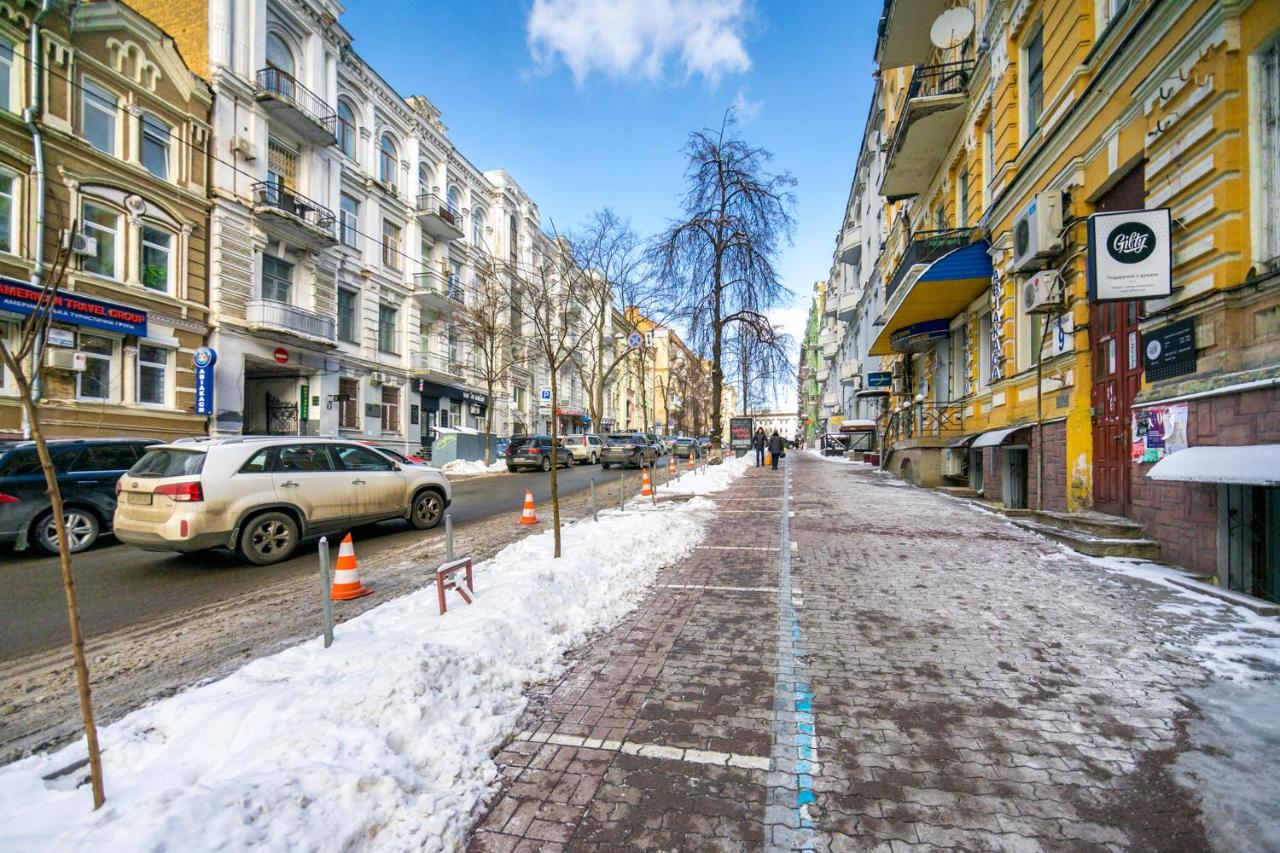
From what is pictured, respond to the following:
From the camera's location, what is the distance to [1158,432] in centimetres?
628

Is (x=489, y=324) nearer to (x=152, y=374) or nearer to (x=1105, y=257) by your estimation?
(x=152, y=374)

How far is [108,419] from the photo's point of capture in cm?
1557

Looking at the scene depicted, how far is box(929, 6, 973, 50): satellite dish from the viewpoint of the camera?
1403 cm

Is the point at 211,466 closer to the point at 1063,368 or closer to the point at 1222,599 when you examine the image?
the point at 1222,599

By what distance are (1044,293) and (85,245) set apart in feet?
70.7

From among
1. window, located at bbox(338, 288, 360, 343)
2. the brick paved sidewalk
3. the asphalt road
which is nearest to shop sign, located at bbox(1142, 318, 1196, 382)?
the brick paved sidewalk

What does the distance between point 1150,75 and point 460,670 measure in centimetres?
995

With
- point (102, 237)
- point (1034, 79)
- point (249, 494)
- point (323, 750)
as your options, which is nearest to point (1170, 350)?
point (1034, 79)

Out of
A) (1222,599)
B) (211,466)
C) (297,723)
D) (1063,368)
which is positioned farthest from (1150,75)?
(211,466)

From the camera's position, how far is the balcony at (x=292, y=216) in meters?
19.8

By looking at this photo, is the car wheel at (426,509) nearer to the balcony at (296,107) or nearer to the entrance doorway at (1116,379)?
the entrance doorway at (1116,379)

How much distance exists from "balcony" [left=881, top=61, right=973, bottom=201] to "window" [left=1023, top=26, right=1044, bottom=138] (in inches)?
108

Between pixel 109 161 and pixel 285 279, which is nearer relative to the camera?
pixel 109 161

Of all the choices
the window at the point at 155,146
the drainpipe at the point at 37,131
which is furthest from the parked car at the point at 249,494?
the window at the point at 155,146
